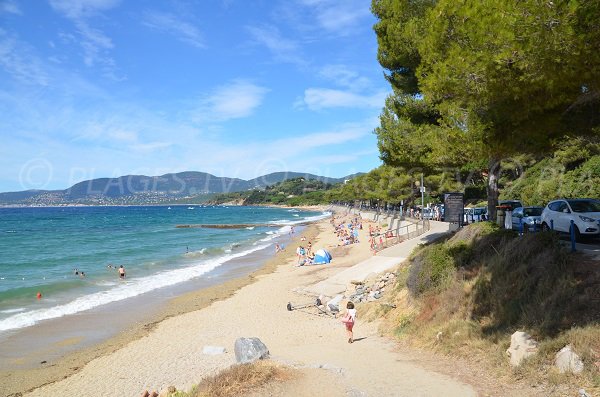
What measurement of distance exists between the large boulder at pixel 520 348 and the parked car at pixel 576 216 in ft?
20.6

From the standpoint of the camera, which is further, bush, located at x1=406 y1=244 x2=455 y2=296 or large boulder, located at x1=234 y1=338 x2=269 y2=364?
bush, located at x1=406 y1=244 x2=455 y2=296

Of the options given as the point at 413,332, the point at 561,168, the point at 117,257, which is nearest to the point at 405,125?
the point at 413,332

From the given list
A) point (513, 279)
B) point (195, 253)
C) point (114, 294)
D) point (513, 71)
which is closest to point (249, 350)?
point (513, 279)

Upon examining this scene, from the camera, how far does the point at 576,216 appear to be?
13.2 meters

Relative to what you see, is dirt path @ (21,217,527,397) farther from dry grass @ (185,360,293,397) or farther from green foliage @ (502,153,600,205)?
green foliage @ (502,153,600,205)

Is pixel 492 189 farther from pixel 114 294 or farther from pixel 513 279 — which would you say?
pixel 114 294

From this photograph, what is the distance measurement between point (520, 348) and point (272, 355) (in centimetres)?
557

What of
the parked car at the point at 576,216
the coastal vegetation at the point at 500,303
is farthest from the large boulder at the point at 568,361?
the parked car at the point at 576,216

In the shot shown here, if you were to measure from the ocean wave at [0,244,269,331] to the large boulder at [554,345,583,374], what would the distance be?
16917mm

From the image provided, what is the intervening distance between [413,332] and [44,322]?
44.6ft

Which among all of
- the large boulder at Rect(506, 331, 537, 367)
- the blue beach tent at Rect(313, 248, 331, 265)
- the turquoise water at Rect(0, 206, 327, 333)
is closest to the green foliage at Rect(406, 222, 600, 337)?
the large boulder at Rect(506, 331, 537, 367)

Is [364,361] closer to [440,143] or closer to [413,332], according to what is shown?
[413,332]

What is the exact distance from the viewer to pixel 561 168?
117ft

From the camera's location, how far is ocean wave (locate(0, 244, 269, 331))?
1738 cm
